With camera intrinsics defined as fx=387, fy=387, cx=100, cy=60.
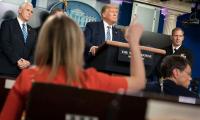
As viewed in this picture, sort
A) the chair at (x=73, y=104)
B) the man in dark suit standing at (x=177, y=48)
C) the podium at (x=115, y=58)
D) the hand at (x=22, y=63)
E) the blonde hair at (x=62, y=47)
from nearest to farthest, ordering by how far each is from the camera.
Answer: the chair at (x=73, y=104)
the blonde hair at (x=62, y=47)
the podium at (x=115, y=58)
the hand at (x=22, y=63)
the man in dark suit standing at (x=177, y=48)

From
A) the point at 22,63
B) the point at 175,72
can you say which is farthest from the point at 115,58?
the point at 22,63

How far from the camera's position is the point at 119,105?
1219 mm

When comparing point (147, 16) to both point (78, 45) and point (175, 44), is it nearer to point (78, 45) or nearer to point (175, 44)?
point (175, 44)

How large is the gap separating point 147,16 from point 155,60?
7090 millimetres

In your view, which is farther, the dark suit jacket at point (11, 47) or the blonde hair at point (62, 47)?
the dark suit jacket at point (11, 47)

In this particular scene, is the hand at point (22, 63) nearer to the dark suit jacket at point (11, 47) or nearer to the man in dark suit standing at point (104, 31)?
the dark suit jacket at point (11, 47)

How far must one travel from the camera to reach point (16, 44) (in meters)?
4.57

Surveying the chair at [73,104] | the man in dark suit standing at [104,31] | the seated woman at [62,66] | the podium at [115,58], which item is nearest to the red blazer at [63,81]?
the seated woman at [62,66]

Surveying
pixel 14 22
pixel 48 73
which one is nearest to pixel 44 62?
pixel 48 73

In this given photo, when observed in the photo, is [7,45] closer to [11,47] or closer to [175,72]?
[11,47]

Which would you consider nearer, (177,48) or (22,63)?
(22,63)

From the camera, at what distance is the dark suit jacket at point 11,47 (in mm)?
4520

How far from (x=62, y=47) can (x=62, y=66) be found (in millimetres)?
74

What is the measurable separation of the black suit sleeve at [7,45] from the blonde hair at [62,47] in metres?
3.14
